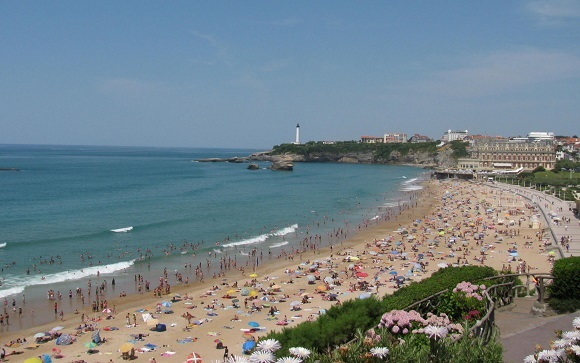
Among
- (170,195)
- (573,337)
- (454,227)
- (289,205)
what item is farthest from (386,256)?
(170,195)

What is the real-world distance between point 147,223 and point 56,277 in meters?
16.4

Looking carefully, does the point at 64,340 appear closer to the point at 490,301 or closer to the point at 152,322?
the point at 152,322

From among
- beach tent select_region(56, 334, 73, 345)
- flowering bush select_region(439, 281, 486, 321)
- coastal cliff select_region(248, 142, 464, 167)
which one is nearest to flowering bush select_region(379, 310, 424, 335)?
flowering bush select_region(439, 281, 486, 321)

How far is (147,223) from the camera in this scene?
4350cm

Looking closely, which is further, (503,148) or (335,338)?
(503,148)

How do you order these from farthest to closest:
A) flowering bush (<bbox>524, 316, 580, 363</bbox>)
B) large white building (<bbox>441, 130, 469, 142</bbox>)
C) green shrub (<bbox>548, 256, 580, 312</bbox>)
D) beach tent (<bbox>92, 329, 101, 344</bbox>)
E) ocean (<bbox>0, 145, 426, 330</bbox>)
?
large white building (<bbox>441, 130, 469, 142</bbox>)
ocean (<bbox>0, 145, 426, 330</bbox>)
beach tent (<bbox>92, 329, 101, 344</bbox>)
green shrub (<bbox>548, 256, 580, 312</bbox>)
flowering bush (<bbox>524, 316, 580, 363</bbox>)

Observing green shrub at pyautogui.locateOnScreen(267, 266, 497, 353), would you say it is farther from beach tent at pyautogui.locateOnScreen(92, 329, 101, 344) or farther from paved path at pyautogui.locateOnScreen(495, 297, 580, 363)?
beach tent at pyautogui.locateOnScreen(92, 329, 101, 344)

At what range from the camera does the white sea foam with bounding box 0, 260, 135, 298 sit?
986 inches

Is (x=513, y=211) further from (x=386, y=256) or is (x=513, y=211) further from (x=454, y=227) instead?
(x=386, y=256)

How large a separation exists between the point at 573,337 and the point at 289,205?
169ft

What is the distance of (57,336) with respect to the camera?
19.3 meters

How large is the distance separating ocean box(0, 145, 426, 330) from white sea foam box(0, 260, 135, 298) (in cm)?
5

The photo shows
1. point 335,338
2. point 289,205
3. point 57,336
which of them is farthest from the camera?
point 289,205

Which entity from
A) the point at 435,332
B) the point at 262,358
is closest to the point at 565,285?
the point at 435,332
